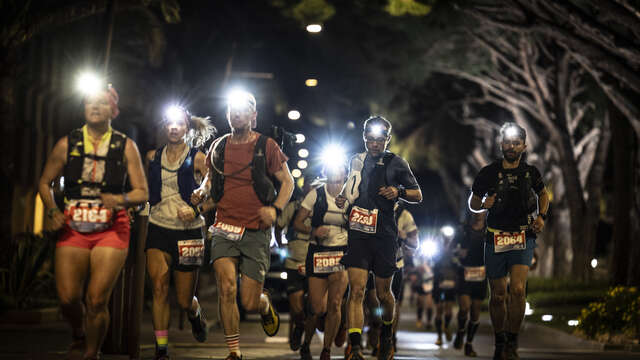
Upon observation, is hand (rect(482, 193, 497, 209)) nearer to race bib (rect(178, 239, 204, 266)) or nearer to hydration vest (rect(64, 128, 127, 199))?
race bib (rect(178, 239, 204, 266))

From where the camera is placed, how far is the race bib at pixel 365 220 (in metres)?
11.3

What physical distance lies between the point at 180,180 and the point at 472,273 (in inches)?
245

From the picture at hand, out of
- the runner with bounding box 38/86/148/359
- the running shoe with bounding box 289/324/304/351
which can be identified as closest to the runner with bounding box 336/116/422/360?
the running shoe with bounding box 289/324/304/351

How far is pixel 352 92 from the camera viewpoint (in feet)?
165

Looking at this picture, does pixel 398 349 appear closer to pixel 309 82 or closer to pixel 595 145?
pixel 595 145

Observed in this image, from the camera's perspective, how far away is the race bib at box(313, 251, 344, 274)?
41.8 ft

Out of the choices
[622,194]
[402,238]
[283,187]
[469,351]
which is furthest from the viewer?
[622,194]

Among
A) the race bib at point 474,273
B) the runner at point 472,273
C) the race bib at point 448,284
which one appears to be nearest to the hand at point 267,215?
the runner at point 472,273

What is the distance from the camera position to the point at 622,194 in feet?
88.3

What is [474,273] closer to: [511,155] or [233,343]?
[511,155]

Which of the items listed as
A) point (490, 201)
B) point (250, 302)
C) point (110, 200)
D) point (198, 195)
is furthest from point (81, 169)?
point (490, 201)

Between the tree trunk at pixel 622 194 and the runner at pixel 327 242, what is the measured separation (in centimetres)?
1487

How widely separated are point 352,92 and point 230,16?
12628 mm

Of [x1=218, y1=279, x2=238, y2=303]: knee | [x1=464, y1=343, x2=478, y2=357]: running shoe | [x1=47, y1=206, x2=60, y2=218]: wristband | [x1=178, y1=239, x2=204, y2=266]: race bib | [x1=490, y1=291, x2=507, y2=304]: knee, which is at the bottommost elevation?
[x1=464, y1=343, x2=478, y2=357]: running shoe
